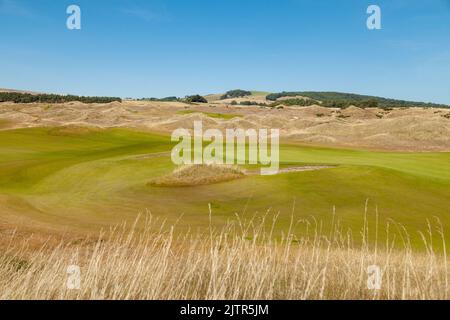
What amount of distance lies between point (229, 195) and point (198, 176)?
4.48 metres

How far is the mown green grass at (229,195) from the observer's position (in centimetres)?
1695

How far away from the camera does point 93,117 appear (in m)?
87.9

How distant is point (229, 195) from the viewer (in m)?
21.5

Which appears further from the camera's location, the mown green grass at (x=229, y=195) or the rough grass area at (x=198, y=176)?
the rough grass area at (x=198, y=176)

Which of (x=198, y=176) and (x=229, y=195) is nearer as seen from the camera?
(x=229, y=195)

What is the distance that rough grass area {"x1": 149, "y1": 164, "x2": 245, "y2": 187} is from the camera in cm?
2491

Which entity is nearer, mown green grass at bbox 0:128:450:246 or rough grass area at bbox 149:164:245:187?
mown green grass at bbox 0:128:450:246

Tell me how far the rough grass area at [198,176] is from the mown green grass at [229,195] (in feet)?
3.25

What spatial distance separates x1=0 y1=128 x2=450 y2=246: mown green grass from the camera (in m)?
17.0

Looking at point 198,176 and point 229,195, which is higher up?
point 198,176

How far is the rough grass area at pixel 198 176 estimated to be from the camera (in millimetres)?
24906

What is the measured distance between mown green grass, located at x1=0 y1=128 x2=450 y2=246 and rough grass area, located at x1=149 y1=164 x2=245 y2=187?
99cm

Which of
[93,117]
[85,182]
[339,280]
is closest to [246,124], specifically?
[93,117]
